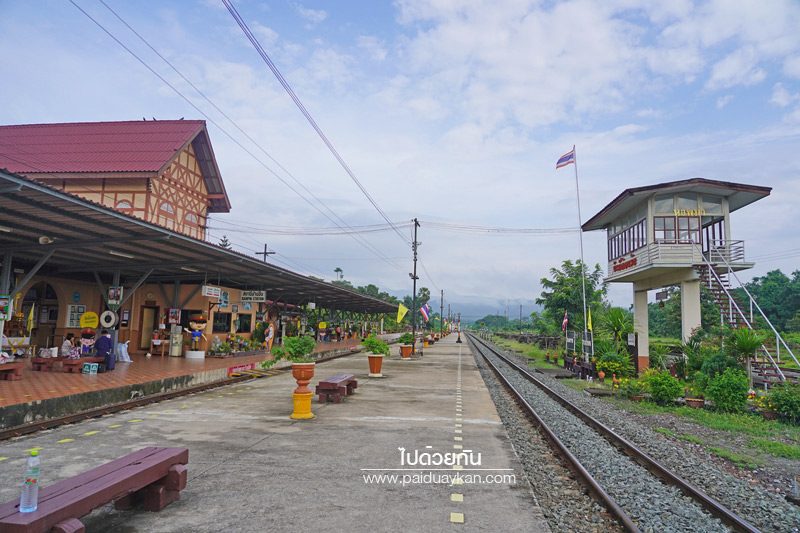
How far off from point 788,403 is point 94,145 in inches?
1095

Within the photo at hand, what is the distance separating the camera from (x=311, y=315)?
39344mm

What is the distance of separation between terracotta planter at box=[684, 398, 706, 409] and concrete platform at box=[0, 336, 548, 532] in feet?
20.2

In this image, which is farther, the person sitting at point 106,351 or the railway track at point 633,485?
the person sitting at point 106,351

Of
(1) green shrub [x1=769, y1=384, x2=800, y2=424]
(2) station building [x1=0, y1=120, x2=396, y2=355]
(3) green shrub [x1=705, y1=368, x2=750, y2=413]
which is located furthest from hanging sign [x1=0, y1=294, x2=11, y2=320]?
(1) green shrub [x1=769, y1=384, x2=800, y2=424]

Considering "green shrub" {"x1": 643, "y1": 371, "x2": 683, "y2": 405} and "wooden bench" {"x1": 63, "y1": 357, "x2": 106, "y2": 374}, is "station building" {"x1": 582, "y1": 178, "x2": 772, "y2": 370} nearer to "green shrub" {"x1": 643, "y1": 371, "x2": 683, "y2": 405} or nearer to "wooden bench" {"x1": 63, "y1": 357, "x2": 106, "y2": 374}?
"green shrub" {"x1": 643, "y1": 371, "x2": 683, "y2": 405}

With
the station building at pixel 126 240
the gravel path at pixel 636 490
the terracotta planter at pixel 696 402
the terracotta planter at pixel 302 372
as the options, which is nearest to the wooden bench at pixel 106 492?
the terracotta planter at pixel 302 372

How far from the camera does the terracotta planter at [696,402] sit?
41.8 ft

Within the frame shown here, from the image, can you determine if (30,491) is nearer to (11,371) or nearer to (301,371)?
(301,371)

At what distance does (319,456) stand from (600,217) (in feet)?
75.0

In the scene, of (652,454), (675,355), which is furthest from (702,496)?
(675,355)

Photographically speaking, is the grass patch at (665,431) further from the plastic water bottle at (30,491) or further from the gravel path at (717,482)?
the plastic water bottle at (30,491)

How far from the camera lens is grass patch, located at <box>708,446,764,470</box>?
24.4ft

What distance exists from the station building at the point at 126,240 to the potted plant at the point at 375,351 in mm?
4811

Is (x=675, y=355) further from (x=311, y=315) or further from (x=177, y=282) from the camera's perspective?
(x=311, y=315)
